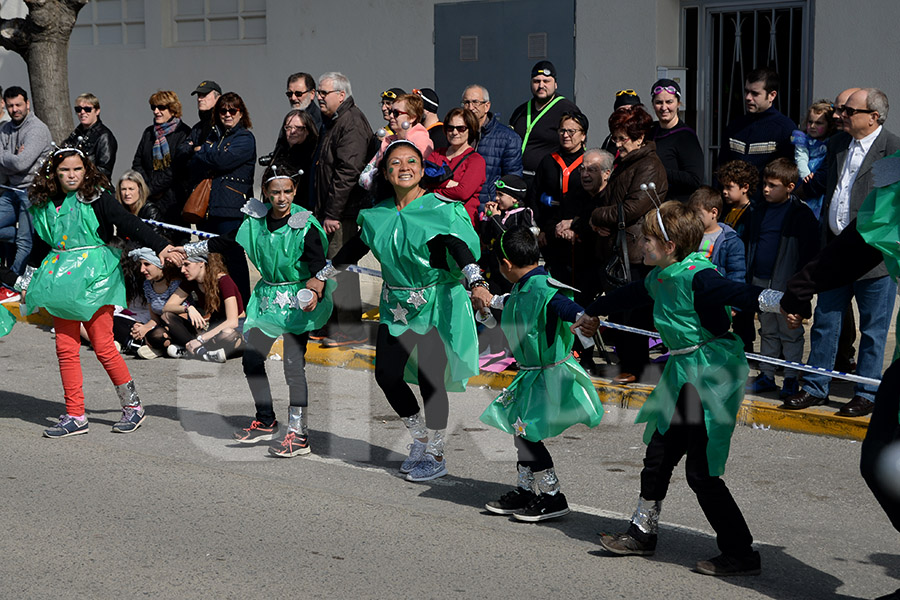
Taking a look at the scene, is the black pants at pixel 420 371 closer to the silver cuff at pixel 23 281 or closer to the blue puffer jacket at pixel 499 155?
the silver cuff at pixel 23 281

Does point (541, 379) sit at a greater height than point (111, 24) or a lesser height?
lesser

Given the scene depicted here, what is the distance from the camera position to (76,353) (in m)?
7.50

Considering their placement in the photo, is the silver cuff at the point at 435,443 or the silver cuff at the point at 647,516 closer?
the silver cuff at the point at 647,516

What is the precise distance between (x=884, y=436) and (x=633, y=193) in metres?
3.96

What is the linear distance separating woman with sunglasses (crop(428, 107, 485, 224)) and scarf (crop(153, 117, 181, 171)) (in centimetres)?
322

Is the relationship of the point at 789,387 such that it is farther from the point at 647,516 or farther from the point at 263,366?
the point at 263,366

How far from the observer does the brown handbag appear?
33.9 ft

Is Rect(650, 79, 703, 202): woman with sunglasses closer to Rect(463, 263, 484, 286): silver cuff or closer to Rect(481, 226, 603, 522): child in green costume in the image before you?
Rect(463, 263, 484, 286): silver cuff

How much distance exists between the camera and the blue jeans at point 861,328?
7.44m

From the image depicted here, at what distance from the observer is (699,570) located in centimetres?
500

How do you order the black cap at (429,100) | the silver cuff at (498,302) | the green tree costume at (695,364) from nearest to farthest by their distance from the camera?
the green tree costume at (695,364), the silver cuff at (498,302), the black cap at (429,100)

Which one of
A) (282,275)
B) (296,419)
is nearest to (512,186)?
(282,275)

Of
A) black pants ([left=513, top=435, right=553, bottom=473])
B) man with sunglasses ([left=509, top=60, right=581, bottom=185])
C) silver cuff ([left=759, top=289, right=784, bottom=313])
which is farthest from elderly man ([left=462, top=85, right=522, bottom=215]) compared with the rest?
silver cuff ([left=759, top=289, right=784, bottom=313])

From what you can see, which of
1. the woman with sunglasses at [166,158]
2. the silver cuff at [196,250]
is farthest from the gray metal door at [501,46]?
the silver cuff at [196,250]
